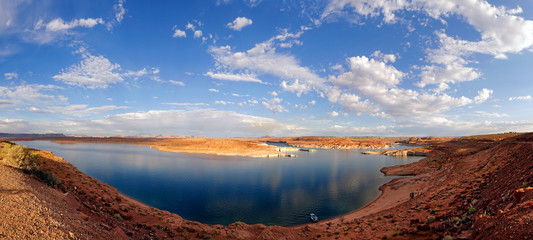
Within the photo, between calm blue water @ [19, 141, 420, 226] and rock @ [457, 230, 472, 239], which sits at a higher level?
rock @ [457, 230, 472, 239]

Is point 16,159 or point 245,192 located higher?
point 16,159

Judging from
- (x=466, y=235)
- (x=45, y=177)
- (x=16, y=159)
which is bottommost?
(x=466, y=235)

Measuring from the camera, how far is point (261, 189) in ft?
114

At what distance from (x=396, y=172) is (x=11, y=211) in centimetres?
5518

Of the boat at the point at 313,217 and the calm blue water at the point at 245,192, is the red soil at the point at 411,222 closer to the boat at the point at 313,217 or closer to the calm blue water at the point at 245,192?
the boat at the point at 313,217

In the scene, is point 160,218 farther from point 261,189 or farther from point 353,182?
point 353,182

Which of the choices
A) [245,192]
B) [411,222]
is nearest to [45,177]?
[245,192]

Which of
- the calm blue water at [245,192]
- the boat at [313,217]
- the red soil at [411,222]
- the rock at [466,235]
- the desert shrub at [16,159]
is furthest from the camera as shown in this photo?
the calm blue water at [245,192]

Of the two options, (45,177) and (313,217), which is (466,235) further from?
(45,177)

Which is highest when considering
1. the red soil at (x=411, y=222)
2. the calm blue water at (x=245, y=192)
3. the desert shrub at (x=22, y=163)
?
the desert shrub at (x=22, y=163)

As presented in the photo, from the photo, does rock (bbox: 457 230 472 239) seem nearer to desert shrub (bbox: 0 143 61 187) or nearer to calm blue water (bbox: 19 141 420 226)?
calm blue water (bbox: 19 141 420 226)

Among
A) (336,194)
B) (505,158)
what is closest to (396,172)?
(336,194)

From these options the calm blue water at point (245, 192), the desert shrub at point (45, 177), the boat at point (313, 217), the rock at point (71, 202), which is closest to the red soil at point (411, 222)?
the rock at point (71, 202)

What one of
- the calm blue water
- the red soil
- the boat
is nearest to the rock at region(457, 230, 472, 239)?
the red soil
